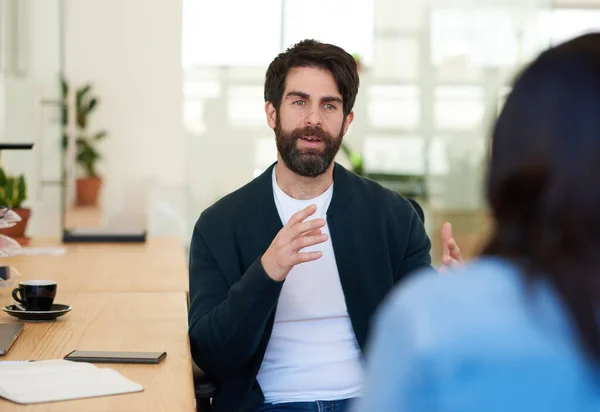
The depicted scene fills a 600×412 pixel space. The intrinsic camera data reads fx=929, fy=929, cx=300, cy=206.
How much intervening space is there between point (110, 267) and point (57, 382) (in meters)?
1.67

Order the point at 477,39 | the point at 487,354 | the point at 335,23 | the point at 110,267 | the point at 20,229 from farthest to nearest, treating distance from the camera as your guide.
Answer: the point at 335,23, the point at 477,39, the point at 20,229, the point at 110,267, the point at 487,354

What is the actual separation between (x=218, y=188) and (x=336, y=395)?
14.8ft

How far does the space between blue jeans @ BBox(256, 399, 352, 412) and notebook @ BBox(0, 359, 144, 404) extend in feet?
1.71

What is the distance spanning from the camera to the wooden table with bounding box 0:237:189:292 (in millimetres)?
2711

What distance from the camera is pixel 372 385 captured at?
732mm

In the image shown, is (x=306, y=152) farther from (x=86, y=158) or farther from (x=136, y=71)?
(x=86, y=158)

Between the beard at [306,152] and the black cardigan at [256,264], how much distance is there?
0.06 m

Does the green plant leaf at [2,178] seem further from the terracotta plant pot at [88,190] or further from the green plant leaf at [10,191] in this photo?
the terracotta plant pot at [88,190]

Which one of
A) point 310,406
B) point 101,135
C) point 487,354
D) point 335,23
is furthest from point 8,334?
point 101,135

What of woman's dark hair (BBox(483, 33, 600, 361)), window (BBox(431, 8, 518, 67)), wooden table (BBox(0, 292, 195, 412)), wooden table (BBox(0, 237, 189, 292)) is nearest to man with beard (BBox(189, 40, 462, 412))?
wooden table (BBox(0, 292, 195, 412))

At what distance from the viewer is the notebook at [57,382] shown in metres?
1.39

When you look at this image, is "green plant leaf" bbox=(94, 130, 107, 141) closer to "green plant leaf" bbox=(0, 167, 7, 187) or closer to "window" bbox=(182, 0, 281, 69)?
"window" bbox=(182, 0, 281, 69)

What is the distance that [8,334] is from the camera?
1846 millimetres

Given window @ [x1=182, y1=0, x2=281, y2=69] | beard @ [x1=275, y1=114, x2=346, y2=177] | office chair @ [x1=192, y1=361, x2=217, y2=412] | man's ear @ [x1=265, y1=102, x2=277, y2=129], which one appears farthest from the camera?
window @ [x1=182, y1=0, x2=281, y2=69]
